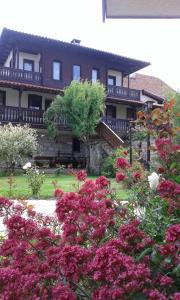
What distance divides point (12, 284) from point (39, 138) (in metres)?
25.7

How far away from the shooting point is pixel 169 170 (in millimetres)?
2988

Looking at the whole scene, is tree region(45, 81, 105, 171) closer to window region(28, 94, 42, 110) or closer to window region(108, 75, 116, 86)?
window region(28, 94, 42, 110)

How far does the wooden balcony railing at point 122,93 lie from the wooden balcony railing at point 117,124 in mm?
3189

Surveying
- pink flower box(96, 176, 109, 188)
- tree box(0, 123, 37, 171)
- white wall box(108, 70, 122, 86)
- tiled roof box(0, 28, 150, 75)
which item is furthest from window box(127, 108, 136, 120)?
pink flower box(96, 176, 109, 188)

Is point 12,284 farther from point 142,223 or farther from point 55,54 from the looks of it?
point 55,54

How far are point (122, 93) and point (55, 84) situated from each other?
5.11 m

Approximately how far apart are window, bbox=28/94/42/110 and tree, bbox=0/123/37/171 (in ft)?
20.4

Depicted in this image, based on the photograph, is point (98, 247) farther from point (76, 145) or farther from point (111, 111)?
point (111, 111)

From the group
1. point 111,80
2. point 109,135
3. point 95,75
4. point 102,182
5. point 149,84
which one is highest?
point 149,84

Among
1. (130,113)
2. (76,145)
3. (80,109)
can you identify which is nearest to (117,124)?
(76,145)

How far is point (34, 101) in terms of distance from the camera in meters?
28.4

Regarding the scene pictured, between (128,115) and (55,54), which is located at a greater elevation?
(55,54)

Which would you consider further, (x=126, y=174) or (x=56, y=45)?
Result: (x=56, y=45)

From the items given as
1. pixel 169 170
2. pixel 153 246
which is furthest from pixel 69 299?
pixel 169 170
